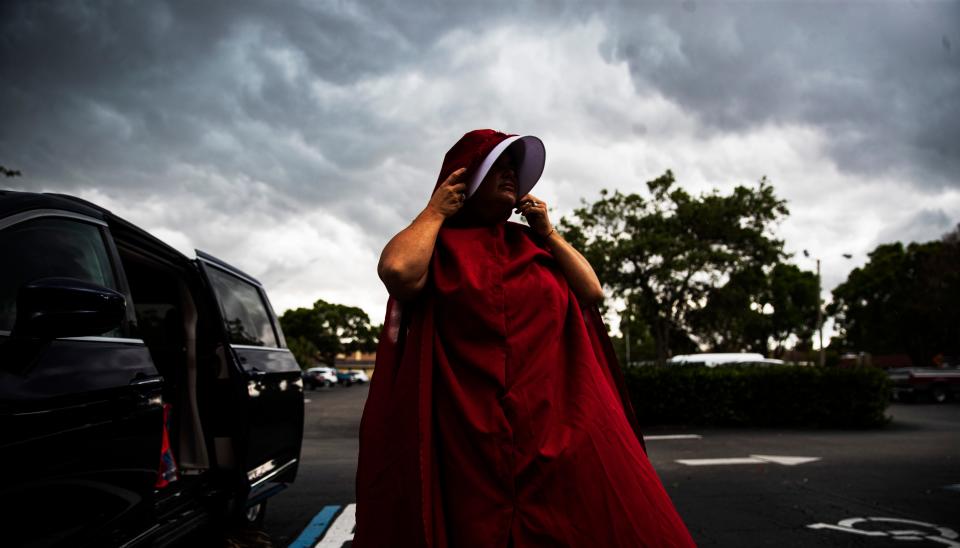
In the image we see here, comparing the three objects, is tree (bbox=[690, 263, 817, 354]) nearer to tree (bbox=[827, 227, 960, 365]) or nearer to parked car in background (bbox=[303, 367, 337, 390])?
tree (bbox=[827, 227, 960, 365])

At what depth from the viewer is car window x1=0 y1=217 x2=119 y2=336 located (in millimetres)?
2051

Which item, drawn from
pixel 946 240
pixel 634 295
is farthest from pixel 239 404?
pixel 946 240

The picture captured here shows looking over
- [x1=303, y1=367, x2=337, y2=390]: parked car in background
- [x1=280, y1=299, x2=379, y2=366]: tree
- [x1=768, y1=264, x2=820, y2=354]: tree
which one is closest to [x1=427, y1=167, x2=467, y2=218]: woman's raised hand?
[x1=303, y1=367, x2=337, y2=390]: parked car in background

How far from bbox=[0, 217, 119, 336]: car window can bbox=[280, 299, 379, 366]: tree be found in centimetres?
7600

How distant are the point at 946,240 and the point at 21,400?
3833 cm

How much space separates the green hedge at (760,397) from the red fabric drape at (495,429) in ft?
41.6

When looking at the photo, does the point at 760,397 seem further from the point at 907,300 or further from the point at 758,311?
the point at 907,300

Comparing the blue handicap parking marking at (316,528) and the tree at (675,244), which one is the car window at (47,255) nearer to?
the blue handicap parking marking at (316,528)

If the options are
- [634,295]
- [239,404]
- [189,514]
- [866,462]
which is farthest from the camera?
[634,295]

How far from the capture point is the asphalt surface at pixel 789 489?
181 inches

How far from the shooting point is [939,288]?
32219 mm

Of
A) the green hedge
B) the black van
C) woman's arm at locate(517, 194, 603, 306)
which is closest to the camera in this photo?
the black van

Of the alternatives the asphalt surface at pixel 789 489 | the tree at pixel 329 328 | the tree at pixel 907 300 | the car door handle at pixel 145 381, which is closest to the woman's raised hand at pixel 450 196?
the car door handle at pixel 145 381

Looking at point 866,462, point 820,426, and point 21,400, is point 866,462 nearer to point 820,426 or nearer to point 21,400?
point 820,426
